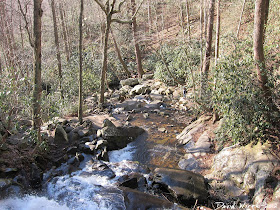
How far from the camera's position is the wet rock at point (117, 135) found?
26.7 feet

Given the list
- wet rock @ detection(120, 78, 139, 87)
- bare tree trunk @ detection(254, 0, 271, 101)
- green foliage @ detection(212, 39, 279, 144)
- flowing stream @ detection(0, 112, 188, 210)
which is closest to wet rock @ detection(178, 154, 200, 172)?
flowing stream @ detection(0, 112, 188, 210)

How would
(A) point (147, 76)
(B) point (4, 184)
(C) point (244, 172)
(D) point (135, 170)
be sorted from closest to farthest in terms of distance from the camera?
(B) point (4, 184), (C) point (244, 172), (D) point (135, 170), (A) point (147, 76)

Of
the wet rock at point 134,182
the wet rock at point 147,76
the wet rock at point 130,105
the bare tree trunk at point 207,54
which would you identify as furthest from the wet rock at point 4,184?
the wet rock at point 147,76

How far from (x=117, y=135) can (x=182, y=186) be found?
11.5 ft

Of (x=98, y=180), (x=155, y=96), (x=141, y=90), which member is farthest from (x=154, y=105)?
(x=98, y=180)

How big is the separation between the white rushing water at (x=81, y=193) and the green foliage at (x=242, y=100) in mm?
3099

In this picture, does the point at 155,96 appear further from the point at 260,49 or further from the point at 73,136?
the point at 260,49

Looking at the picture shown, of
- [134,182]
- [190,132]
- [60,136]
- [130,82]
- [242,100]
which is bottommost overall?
[134,182]

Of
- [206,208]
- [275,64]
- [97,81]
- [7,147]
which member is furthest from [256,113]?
[97,81]

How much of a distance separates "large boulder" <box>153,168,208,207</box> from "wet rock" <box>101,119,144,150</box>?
2514 millimetres

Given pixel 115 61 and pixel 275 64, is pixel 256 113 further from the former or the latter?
pixel 115 61

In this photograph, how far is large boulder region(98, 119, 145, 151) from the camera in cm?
813

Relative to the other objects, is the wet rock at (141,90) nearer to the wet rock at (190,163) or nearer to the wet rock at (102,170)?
the wet rock at (190,163)

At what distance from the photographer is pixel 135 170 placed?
6.57m
